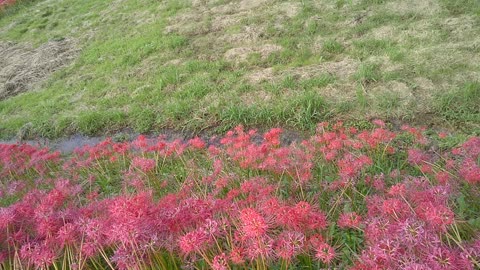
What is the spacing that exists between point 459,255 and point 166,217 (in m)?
1.36

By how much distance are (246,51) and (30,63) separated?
578cm

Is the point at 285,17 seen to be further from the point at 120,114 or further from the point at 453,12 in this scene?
the point at 120,114

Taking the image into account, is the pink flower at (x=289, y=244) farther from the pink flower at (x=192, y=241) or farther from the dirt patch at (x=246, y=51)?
the dirt patch at (x=246, y=51)

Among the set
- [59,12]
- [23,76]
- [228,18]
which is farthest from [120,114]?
[59,12]

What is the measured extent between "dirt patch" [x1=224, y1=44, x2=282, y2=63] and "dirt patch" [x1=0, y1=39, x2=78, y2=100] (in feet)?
13.9

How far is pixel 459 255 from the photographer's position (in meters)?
1.62

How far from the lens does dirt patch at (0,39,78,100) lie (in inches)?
355

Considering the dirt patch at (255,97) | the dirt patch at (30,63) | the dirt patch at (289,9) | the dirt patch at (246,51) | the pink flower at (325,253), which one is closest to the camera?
the pink flower at (325,253)

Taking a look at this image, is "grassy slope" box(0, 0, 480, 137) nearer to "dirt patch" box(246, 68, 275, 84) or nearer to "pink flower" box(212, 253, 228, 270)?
"dirt patch" box(246, 68, 275, 84)

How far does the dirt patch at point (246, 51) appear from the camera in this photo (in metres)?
7.16

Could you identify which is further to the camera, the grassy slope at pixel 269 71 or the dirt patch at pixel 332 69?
the dirt patch at pixel 332 69

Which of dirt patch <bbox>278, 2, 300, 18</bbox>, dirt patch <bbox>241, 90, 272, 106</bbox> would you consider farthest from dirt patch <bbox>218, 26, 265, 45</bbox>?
dirt patch <bbox>241, 90, 272, 106</bbox>

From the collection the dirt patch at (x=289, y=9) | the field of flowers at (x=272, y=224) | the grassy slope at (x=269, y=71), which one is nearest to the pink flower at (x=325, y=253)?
the field of flowers at (x=272, y=224)

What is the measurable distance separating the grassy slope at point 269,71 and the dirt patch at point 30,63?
49 cm
